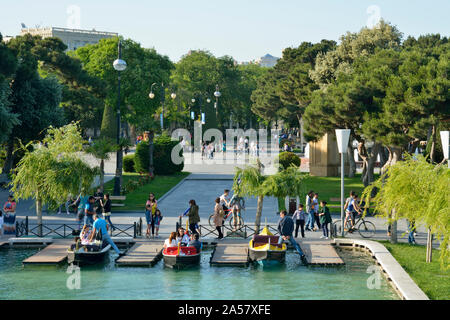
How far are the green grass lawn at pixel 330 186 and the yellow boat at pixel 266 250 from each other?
10590mm

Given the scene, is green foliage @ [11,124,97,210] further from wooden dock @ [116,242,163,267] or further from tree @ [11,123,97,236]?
wooden dock @ [116,242,163,267]

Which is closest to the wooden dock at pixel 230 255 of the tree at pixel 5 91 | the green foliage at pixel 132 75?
the tree at pixel 5 91

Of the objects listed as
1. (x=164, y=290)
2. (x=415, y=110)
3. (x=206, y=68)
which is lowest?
(x=164, y=290)

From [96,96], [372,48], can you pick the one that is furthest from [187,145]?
[372,48]

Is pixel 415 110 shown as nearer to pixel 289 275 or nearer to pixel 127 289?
pixel 289 275

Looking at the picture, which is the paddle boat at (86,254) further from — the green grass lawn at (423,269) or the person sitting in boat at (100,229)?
the green grass lawn at (423,269)

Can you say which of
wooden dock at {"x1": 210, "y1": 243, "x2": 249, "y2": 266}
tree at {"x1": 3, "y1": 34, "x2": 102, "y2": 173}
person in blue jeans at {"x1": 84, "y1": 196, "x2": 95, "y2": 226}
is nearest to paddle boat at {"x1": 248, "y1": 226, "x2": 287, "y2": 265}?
wooden dock at {"x1": 210, "y1": 243, "x2": 249, "y2": 266}

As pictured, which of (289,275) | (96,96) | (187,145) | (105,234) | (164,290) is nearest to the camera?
(164,290)

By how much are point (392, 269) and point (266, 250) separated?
3815 mm

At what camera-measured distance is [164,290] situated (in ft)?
56.3

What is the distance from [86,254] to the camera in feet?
64.9

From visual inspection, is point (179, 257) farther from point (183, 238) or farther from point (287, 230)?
point (287, 230)
